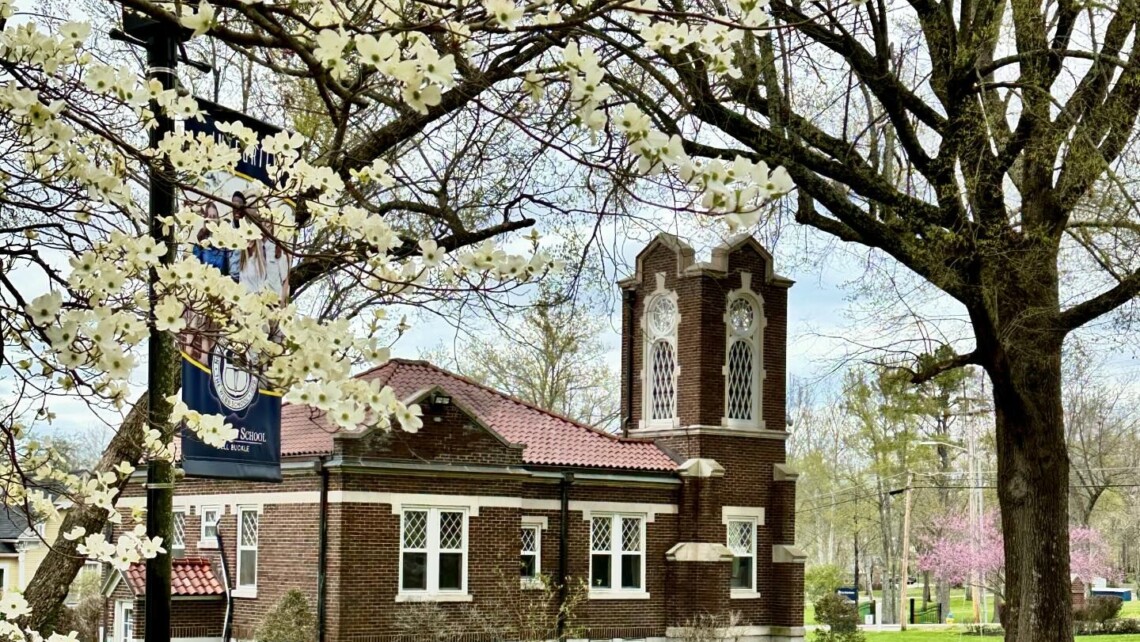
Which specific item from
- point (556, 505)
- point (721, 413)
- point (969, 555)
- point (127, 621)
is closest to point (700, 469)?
point (721, 413)

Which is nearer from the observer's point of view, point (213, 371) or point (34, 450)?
point (34, 450)

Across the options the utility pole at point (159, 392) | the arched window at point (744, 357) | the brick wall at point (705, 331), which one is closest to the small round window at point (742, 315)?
the arched window at point (744, 357)

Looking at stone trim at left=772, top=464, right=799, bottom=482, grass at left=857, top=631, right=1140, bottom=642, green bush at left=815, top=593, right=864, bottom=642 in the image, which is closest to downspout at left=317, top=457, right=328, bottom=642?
stone trim at left=772, top=464, right=799, bottom=482

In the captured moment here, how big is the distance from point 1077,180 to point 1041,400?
283cm

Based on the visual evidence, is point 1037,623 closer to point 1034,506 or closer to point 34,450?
point 1034,506

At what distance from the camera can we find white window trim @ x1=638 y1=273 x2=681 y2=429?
28625 millimetres

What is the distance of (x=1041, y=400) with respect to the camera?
16.4 meters

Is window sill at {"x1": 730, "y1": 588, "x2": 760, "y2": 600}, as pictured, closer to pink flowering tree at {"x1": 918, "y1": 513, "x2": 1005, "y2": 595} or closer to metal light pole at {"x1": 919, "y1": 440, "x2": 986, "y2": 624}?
metal light pole at {"x1": 919, "y1": 440, "x2": 986, "y2": 624}

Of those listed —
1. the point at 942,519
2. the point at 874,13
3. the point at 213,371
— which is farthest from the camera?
the point at 942,519

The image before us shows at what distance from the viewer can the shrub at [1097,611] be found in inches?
1531

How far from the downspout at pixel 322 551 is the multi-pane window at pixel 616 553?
19.2ft

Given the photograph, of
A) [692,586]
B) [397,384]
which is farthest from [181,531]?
[692,586]

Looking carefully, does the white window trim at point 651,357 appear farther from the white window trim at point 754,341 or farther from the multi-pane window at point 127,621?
the multi-pane window at point 127,621

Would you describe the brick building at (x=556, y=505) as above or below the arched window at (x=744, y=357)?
below
